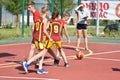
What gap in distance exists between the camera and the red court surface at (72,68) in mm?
11633

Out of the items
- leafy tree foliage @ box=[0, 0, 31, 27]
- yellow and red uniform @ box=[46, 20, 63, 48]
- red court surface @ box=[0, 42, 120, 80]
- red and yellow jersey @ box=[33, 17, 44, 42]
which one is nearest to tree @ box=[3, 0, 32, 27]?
leafy tree foliage @ box=[0, 0, 31, 27]

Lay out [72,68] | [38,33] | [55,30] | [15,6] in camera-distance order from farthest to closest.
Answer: [15,6], [72,68], [55,30], [38,33]

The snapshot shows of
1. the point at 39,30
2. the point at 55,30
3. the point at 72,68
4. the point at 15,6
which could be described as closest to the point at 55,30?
the point at 55,30

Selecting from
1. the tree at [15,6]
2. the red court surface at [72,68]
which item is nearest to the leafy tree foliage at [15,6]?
the tree at [15,6]

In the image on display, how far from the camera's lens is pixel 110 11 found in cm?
2688

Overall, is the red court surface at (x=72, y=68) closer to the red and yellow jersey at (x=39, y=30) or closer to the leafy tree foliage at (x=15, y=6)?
the red and yellow jersey at (x=39, y=30)

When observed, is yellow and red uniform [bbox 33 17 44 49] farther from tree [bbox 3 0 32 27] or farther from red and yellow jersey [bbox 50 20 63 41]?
tree [bbox 3 0 32 27]

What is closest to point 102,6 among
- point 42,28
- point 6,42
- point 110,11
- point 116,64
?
point 110,11

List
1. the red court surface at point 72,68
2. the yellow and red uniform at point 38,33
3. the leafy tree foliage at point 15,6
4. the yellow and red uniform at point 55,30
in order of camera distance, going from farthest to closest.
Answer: the leafy tree foliage at point 15,6 < the yellow and red uniform at point 55,30 < the yellow and red uniform at point 38,33 < the red court surface at point 72,68

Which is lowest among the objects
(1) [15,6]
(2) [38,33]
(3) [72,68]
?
(3) [72,68]

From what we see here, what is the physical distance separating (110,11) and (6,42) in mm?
7924

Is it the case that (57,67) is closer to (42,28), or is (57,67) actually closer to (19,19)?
(42,28)

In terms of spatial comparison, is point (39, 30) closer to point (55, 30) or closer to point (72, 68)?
point (55, 30)

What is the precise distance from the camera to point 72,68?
1323cm
